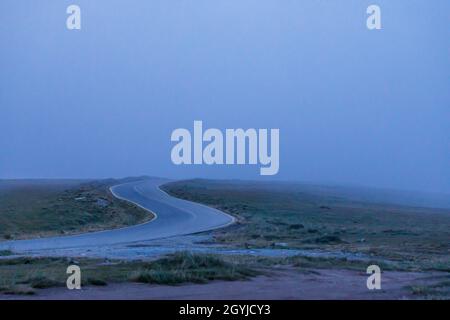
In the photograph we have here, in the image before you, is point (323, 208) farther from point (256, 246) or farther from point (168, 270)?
point (168, 270)

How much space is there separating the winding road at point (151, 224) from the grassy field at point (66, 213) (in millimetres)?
1332

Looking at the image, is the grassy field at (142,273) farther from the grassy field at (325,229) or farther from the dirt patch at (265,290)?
the grassy field at (325,229)

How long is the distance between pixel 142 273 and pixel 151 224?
23.0 m

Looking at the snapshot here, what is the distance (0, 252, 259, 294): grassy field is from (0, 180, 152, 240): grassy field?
15.9 metres

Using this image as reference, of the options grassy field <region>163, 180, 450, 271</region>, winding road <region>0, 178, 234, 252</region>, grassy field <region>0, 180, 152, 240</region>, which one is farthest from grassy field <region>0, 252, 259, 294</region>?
grassy field <region>0, 180, 152, 240</region>

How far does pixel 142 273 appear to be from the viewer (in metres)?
11.7

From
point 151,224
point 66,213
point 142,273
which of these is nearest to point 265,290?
point 142,273

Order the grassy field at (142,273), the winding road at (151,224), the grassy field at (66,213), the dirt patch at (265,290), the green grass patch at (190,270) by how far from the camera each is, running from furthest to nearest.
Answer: the grassy field at (66,213)
the winding road at (151,224)
the green grass patch at (190,270)
the grassy field at (142,273)
the dirt patch at (265,290)

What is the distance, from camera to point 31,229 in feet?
109

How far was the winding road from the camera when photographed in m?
24.7

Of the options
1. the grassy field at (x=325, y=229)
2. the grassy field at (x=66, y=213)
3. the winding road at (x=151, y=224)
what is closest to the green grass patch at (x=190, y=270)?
the grassy field at (x=325, y=229)

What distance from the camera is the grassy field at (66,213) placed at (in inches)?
1292

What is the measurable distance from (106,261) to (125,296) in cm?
615
